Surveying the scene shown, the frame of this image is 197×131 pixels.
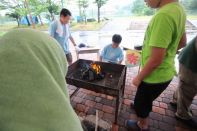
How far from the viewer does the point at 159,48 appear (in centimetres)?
94

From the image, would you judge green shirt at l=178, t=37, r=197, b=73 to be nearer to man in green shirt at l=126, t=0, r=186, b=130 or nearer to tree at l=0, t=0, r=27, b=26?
man in green shirt at l=126, t=0, r=186, b=130

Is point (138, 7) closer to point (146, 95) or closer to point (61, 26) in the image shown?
point (61, 26)

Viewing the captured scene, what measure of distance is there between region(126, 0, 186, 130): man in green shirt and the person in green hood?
2.58 ft

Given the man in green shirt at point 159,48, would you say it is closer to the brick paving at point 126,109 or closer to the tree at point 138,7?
the brick paving at point 126,109

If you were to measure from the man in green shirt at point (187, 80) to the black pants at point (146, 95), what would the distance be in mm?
428

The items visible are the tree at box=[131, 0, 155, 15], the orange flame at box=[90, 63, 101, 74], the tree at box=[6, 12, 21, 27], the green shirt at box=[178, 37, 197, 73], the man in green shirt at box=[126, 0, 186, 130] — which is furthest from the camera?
the tree at box=[6, 12, 21, 27]

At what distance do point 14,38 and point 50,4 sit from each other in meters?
11.4

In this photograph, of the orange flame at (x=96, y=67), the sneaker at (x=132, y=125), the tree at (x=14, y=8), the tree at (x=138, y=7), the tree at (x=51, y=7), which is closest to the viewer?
the sneaker at (x=132, y=125)

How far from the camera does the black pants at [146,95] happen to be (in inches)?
46.5

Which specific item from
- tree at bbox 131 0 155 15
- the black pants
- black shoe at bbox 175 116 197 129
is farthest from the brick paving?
tree at bbox 131 0 155 15

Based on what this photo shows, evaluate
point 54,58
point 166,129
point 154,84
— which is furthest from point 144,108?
point 54,58

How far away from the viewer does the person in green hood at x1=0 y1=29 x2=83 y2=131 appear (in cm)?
30

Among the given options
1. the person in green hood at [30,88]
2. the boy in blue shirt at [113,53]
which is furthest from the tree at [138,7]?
the person in green hood at [30,88]

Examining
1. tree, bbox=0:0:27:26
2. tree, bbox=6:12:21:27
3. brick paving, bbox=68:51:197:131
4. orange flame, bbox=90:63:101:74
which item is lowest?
brick paving, bbox=68:51:197:131
